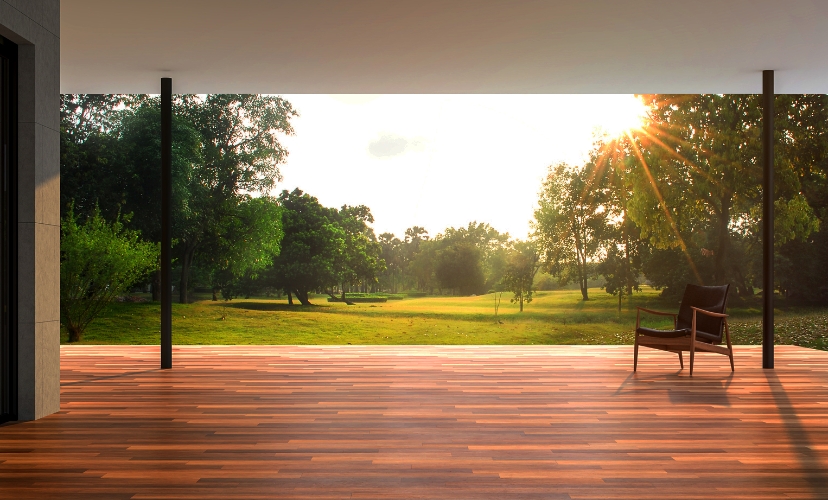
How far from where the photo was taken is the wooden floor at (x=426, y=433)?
2992 mm

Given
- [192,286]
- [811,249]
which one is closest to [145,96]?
[192,286]

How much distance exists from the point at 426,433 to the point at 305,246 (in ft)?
35.9

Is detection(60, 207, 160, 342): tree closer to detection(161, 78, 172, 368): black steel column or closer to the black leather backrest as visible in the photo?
detection(161, 78, 172, 368): black steel column

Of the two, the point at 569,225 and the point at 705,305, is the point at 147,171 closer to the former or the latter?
A: the point at 569,225

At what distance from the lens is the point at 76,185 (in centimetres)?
1248

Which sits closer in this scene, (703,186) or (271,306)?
(703,186)

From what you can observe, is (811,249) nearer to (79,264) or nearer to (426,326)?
(426,326)

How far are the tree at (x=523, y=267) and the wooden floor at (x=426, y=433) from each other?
7.11 m

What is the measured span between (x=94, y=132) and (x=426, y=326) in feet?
26.4

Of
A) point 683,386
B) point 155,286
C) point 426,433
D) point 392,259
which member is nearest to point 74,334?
point 155,286

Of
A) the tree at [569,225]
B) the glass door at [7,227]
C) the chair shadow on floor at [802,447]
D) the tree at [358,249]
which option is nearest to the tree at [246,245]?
the tree at [358,249]

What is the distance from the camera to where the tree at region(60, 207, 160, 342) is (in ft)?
33.2

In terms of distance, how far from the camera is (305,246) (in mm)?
14516

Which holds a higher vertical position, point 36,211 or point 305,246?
point 36,211
